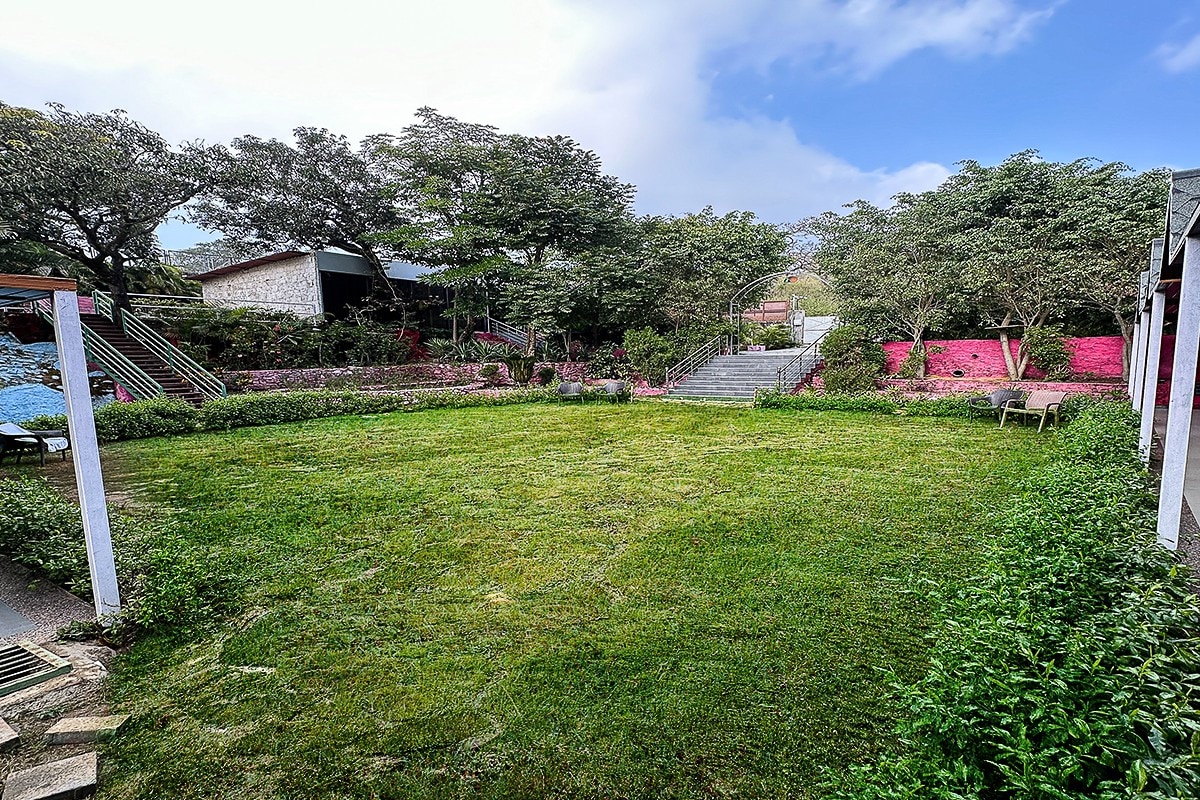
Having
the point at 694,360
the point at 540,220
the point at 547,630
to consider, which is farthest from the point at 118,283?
the point at 547,630

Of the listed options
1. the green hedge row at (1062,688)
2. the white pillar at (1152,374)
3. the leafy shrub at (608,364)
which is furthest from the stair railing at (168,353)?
the white pillar at (1152,374)

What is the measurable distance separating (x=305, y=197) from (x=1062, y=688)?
66.8 ft

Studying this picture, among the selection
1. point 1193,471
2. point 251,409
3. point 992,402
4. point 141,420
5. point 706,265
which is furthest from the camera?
point 706,265

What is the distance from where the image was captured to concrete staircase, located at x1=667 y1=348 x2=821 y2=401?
15117mm

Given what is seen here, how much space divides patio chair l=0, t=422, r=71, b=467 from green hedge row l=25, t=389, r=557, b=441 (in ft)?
1.48

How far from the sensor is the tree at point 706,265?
17609 millimetres

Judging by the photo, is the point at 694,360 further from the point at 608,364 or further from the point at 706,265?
the point at 706,265

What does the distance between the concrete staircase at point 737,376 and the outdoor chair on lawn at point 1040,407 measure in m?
5.44

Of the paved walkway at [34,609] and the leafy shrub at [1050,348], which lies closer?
the paved walkway at [34,609]

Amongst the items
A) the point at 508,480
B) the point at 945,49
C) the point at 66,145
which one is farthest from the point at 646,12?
the point at 66,145

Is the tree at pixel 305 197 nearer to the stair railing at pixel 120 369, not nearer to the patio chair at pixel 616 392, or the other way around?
the stair railing at pixel 120 369

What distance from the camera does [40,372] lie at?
12.3 meters

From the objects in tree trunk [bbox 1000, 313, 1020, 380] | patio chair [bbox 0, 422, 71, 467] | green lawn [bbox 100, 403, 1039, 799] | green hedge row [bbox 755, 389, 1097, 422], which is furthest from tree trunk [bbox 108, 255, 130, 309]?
tree trunk [bbox 1000, 313, 1020, 380]

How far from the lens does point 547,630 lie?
10.5ft
